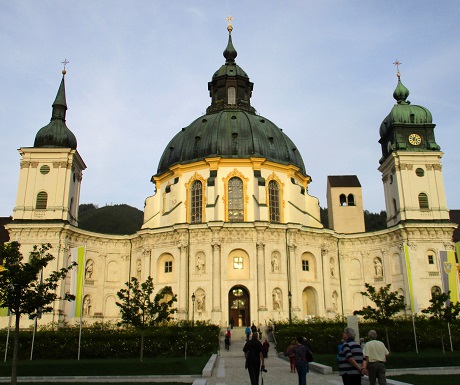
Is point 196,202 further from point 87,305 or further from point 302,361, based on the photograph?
point 302,361

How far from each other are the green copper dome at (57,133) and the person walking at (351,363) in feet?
161

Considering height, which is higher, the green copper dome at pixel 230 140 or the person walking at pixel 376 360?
the green copper dome at pixel 230 140

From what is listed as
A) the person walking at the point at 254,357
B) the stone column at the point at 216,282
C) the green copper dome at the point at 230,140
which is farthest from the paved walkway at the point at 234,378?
the green copper dome at the point at 230,140

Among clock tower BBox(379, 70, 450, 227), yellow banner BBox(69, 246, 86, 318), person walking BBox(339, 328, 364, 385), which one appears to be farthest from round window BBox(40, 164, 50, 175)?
person walking BBox(339, 328, 364, 385)

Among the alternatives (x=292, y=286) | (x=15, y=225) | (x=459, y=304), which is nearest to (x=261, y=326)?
(x=292, y=286)

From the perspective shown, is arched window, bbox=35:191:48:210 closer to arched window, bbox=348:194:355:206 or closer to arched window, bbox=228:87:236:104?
arched window, bbox=228:87:236:104

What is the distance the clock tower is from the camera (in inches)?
2149

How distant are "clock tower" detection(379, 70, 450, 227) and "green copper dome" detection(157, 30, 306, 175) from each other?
1108 centimetres

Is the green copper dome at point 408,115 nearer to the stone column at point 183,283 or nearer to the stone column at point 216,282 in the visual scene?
the stone column at point 216,282

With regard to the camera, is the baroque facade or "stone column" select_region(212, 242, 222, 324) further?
the baroque facade

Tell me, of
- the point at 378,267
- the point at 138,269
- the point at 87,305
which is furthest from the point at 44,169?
the point at 378,267

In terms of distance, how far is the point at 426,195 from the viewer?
182 ft

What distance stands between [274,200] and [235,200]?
15.3ft

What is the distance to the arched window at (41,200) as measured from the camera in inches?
2075
